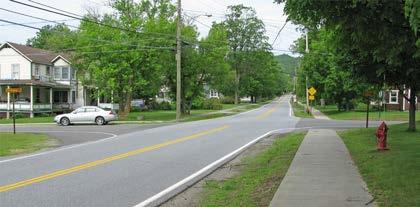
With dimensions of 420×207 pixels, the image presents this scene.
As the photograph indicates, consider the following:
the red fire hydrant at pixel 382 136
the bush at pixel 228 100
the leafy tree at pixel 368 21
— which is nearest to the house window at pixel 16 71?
the red fire hydrant at pixel 382 136

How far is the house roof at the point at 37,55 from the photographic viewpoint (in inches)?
2329

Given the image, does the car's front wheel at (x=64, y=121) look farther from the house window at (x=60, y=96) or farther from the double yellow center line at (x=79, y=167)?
the house window at (x=60, y=96)

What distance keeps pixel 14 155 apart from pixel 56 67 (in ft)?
157

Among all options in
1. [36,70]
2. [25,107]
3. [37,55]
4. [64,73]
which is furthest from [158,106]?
[25,107]

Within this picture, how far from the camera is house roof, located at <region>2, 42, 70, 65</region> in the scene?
59.2 meters

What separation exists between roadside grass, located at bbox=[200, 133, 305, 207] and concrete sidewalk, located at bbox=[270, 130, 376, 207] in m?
0.28

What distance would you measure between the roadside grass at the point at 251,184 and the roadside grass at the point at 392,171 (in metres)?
1.89

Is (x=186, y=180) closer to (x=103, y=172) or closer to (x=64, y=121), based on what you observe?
(x=103, y=172)

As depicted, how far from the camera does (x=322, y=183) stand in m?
11.3

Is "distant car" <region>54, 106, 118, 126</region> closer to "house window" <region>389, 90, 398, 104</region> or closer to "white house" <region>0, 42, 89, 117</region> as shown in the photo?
"white house" <region>0, 42, 89, 117</region>

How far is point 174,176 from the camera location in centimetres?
1330

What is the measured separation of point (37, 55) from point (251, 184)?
5464 cm

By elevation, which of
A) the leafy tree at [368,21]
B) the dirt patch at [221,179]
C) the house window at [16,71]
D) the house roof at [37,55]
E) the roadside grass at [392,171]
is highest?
the house roof at [37,55]

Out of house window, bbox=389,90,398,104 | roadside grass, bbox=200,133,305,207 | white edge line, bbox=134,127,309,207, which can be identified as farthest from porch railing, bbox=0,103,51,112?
roadside grass, bbox=200,133,305,207
